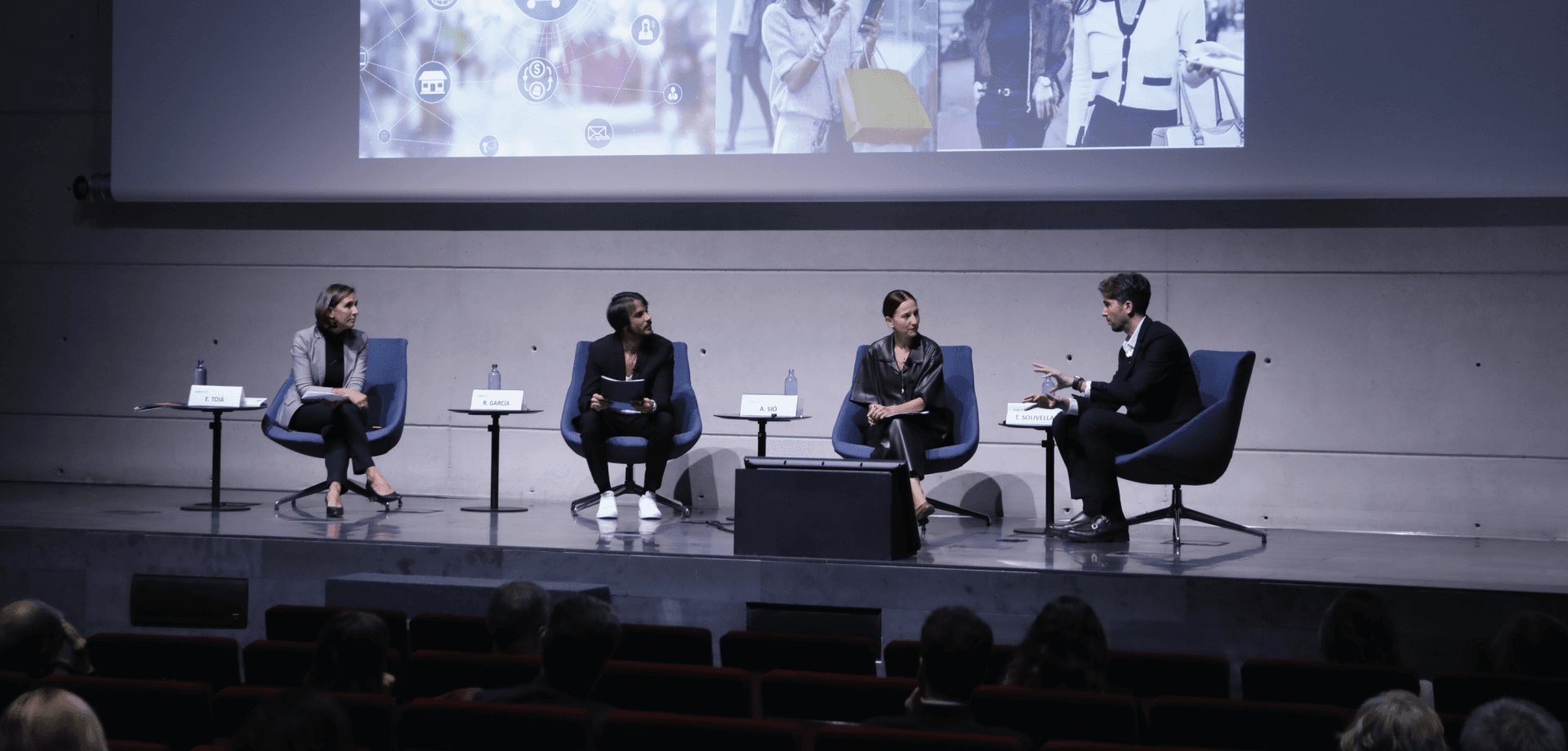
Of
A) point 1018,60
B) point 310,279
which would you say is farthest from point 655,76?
point 310,279

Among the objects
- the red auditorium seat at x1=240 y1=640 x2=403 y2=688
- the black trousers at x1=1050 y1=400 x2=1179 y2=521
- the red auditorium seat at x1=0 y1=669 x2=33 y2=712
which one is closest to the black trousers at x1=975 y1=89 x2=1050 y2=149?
the black trousers at x1=1050 y1=400 x2=1179 y2=521

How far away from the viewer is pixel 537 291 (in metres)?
6.34

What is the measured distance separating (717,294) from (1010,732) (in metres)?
4.53

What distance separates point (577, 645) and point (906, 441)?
316cm

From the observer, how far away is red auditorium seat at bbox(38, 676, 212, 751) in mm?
1933

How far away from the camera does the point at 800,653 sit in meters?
2.56

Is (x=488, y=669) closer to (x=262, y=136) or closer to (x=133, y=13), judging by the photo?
(x=262, y=136)

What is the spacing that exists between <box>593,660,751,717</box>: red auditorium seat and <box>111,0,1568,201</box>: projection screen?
158 inches

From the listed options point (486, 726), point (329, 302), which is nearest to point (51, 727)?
point (486, 726)

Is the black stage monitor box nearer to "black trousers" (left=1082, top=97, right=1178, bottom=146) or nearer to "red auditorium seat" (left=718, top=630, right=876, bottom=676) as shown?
"red auditorium seat" (left=718, top=630, right=876, bottom=676)

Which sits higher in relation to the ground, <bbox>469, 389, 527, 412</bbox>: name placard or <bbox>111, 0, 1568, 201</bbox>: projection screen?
<bbox>111, 0, 1568, 201</bbox>: projection screen

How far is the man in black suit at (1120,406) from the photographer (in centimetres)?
461

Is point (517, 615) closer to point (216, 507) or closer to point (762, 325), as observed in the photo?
point (216, 507)

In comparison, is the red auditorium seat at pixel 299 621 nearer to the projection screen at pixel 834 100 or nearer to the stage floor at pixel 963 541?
the stage floor at pixel 963 541
